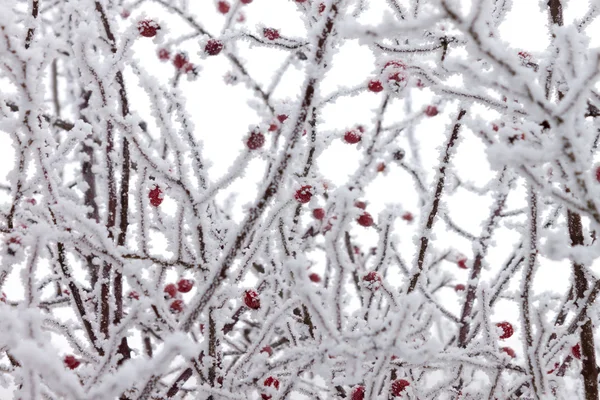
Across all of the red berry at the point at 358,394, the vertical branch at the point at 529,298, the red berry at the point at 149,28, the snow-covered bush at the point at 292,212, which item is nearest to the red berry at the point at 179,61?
the snow-covered bush at the point at 292,212

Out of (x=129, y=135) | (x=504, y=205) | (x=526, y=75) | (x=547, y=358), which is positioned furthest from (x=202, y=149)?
(x=504, y=205)

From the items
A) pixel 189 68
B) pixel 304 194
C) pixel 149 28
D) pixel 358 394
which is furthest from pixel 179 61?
pixel 358 394

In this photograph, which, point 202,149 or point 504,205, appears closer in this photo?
point 202,149

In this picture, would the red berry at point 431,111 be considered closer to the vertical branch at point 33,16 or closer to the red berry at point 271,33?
the red berry at point 271,33

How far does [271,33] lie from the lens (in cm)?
225

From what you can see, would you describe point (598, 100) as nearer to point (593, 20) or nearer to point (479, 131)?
point (479, 131)

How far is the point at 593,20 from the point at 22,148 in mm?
2261

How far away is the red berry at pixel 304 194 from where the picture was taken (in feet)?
5.87

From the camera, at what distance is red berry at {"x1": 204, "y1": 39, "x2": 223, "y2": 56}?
2244mm

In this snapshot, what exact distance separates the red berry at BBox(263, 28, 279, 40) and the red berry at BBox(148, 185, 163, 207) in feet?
2.83

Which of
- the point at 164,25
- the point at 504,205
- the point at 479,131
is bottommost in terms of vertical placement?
the point at 479,131

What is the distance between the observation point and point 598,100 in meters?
1.34

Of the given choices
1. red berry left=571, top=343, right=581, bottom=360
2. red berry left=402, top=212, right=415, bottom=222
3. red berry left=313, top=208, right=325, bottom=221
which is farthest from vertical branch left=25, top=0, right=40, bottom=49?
red berry left=402, top=212, right=415, bottom=222

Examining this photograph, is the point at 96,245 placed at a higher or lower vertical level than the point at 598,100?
lower
